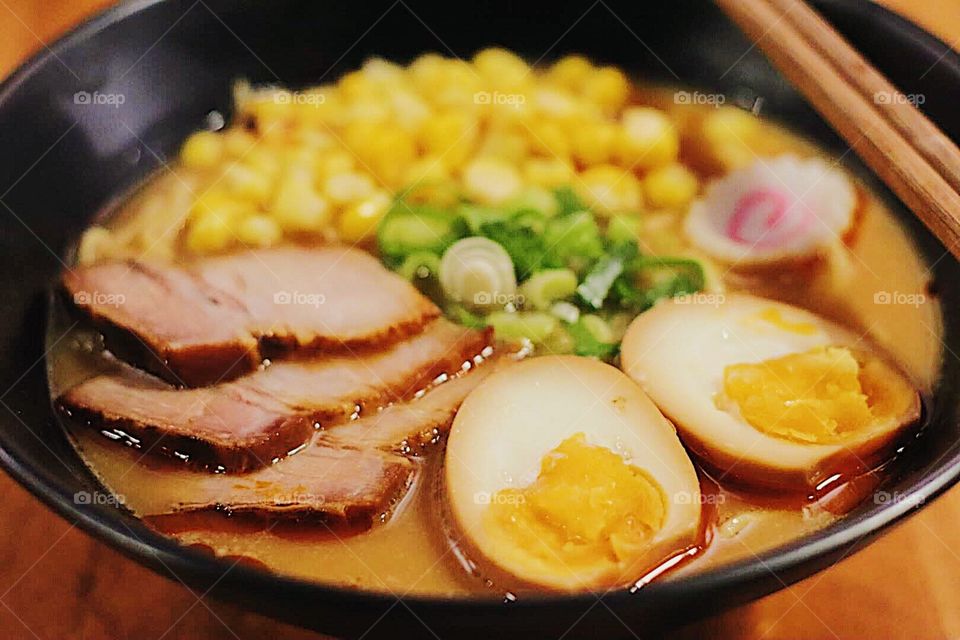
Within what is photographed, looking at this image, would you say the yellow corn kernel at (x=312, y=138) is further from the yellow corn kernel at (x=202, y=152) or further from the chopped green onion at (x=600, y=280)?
the chopped green onion at (x=600, y=280)

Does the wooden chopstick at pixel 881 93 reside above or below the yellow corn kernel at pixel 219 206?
above

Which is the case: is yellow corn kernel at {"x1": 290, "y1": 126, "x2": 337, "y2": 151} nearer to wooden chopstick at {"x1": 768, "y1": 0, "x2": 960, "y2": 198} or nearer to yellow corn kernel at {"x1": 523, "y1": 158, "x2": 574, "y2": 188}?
yellow corn kernel at {"x1": 523, "y1": 158, "x2": 574, "y2": 188}

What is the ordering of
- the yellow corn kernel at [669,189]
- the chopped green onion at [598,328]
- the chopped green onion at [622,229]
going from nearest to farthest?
the chopped green onion at [598,328] → the chopped green onion at [622,229] → the yellow corn kernel at [669,189]

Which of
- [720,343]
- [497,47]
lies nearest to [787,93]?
[497,47]

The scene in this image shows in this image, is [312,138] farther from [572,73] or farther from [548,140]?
[572,73]

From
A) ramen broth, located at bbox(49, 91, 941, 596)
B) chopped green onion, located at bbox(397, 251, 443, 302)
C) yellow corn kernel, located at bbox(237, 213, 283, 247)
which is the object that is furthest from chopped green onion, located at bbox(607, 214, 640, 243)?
yellow corn kernel, located at bbox(237, 213, 283, 247)

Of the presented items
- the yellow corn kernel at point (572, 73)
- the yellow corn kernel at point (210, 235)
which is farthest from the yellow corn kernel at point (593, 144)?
the yellow corn kernel at point (210, 235)

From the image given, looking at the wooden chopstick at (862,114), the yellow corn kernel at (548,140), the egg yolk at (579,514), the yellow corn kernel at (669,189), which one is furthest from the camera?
the yellow corn kernel at (548,140)

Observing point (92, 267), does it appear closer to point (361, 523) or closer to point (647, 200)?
point (361, 523)
